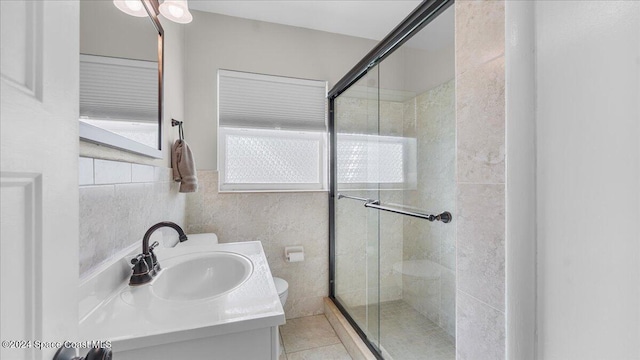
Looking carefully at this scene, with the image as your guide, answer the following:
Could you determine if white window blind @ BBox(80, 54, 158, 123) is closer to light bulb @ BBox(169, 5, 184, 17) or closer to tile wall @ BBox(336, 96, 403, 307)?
light bulb @ BBox(169, 5, 184, 17)

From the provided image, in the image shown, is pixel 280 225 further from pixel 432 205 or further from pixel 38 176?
pixel 38 176

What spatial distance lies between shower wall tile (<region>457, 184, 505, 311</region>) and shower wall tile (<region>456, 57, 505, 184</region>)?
0.04 meters

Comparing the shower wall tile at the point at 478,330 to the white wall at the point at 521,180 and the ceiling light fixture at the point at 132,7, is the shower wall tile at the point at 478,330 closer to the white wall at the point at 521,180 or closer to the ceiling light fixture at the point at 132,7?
the white wall at the point at 521,180

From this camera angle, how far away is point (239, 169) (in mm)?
2074

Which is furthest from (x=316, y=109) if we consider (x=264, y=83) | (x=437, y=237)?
(x=437, y=237)

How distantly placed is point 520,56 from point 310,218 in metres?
1.84

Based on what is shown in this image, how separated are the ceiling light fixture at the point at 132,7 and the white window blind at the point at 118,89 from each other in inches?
7.2

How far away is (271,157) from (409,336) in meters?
1.58

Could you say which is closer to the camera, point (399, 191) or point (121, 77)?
point (121, 77)

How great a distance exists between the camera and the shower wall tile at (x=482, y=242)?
0.67 metres

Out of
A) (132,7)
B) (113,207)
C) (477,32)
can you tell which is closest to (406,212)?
(477,32)

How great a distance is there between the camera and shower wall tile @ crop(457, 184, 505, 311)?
67cm

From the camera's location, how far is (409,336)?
145 centimetres

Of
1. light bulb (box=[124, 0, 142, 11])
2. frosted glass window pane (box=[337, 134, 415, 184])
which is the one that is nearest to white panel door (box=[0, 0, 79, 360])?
light bulb (box=[124, 0, 142, 11])
